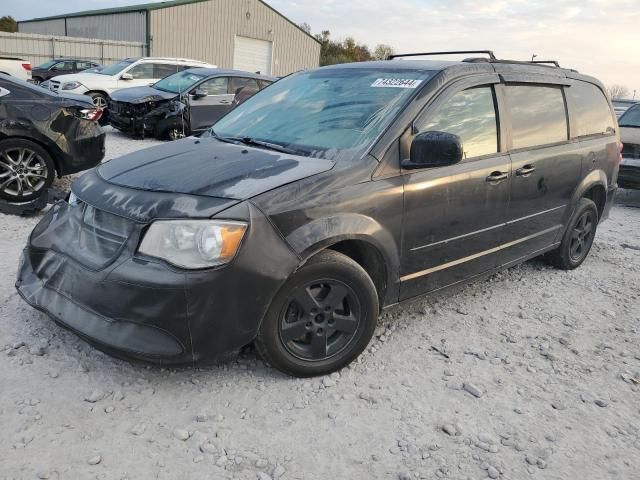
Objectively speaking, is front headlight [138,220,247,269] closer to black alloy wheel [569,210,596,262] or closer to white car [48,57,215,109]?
black alloy wheel [569,210,596,262]

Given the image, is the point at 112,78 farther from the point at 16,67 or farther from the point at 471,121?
the point at 471,121


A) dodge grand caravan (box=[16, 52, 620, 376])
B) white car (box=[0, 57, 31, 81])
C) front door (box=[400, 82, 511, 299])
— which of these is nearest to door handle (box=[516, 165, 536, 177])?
dodge grand caravan (box=[16, 52, 620, 376])

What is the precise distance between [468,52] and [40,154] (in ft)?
14.5

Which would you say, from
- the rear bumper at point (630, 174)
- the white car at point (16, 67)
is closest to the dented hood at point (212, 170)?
the rear bumper at point (630, 174)

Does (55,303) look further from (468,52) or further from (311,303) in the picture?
(468,52)

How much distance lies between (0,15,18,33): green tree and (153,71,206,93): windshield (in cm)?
5243

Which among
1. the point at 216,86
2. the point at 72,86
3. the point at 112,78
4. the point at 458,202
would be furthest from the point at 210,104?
the point at 458,202

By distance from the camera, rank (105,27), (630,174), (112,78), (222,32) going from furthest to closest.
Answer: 1. (105,27)
2. (222,32)
3. (112,78)
4. (630,174)

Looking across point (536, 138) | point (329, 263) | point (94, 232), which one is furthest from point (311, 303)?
point (536, 138)

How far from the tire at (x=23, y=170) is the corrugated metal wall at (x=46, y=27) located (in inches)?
1724

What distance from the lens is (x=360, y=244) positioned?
313cm

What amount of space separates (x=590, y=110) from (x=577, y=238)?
1.15 meters

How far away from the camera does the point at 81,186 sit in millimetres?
3158

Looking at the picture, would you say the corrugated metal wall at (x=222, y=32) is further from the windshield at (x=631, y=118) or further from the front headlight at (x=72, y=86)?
the windshield at (x=631, y=118)
